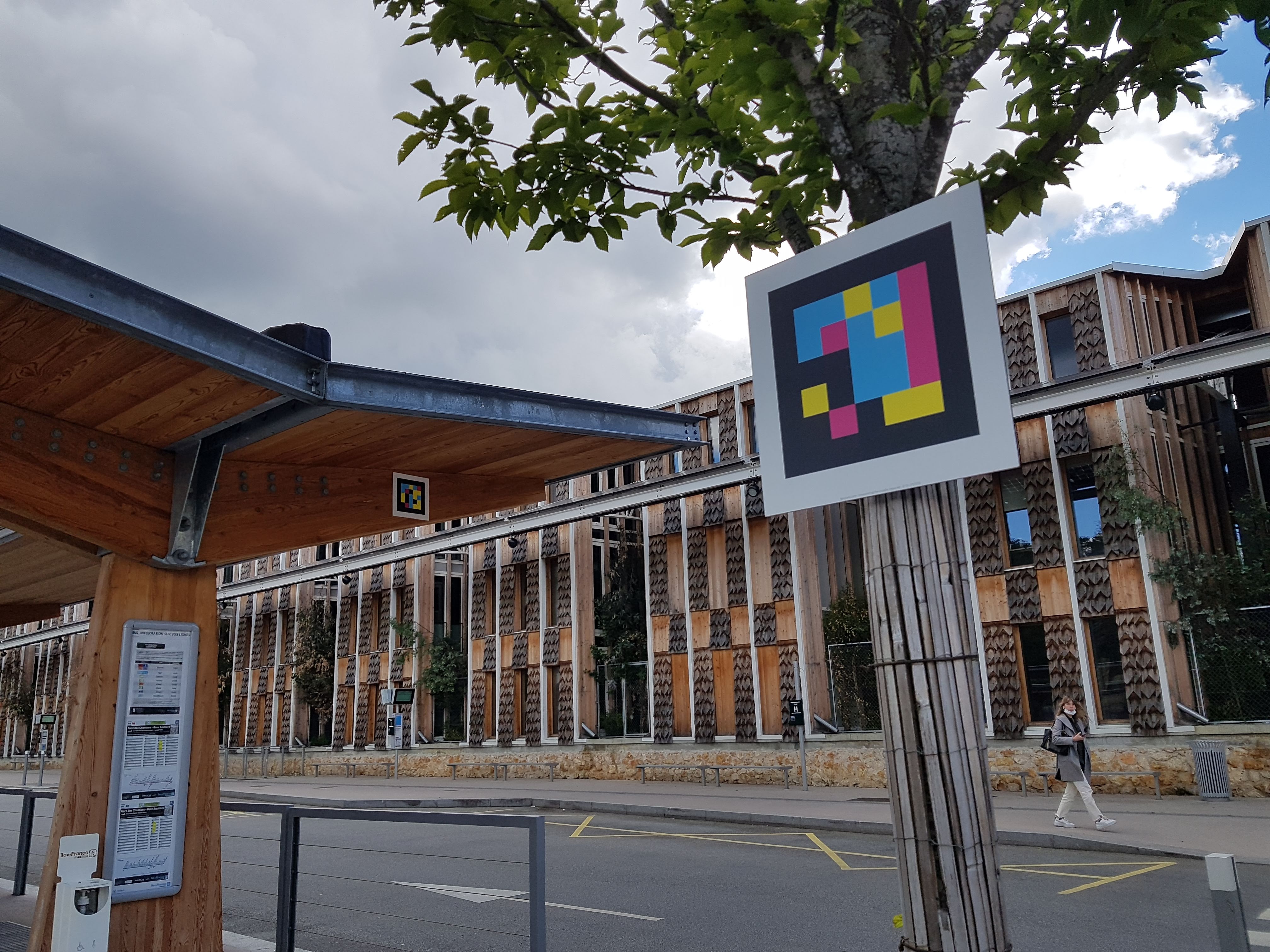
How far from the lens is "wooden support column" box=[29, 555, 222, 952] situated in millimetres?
5352

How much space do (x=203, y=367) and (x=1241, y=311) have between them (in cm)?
2609

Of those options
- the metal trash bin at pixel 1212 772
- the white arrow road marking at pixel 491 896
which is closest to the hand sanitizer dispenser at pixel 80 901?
the white arrow road marking at pixel 491 896

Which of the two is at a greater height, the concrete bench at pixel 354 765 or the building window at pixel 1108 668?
the building window at pixel 1108 668

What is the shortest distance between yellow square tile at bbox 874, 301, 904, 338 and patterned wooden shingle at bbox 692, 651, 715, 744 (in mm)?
19399

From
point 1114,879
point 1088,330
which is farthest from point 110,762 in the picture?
point 1088,330

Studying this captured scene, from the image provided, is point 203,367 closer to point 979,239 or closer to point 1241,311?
point 979,239

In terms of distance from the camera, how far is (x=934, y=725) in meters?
2.98

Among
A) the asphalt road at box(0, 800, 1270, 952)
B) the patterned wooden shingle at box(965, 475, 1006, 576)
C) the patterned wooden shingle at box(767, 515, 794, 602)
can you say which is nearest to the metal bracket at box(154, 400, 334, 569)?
the asphalt road at box(0, 800, 1270, 952)

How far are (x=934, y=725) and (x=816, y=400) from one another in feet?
3.62

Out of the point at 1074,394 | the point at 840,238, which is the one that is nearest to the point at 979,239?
the point at 840,238

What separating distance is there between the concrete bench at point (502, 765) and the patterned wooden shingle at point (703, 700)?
4.22 metres

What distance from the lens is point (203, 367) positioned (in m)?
4.87

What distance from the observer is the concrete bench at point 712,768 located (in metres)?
20.2

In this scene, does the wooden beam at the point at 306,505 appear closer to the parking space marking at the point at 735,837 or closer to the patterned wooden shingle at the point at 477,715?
the parking space marking at the point at 735,837
